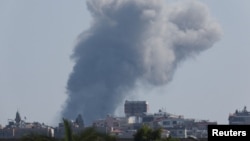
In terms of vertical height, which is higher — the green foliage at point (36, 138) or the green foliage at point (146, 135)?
the green foliage at point (146, 135)

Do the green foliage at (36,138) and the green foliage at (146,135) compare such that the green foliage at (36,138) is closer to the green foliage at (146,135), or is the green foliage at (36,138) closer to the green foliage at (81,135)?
the green foliage at (81,135)

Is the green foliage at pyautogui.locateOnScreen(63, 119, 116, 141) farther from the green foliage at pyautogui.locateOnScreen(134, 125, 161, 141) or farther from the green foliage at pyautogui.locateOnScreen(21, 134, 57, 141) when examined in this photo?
the green foliage at pyautogui.locateOnScreen(134, 125, 161, 141)

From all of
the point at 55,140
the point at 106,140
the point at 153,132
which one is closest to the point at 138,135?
the point at 153,132

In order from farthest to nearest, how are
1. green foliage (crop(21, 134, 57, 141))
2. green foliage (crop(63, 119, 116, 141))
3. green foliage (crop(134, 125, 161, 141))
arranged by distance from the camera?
green foliage (crop(134, 125, 161, 141)), green foliage (crop(21, 134, 57, 141)), green foliage (crop(63, 119, 116, 141))

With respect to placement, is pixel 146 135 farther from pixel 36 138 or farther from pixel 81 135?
pixel 36 138

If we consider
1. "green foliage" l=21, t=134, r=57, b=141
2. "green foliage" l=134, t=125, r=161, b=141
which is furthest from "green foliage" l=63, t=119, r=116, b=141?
"green foliage" l=134, t=125, r=161, b=141

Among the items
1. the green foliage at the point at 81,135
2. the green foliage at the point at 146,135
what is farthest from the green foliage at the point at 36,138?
the green foliage at the point at 146,135

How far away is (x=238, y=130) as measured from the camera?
73.3 feet

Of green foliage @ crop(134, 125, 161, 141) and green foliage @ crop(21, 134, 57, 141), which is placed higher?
green foliage @ crop(134, 125, 161, 141)

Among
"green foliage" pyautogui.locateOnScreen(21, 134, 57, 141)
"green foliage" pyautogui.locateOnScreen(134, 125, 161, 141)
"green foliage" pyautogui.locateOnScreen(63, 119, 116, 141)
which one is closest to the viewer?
"green foliage" pyautogui.locateOnScreen(63, 119, 116, 141)

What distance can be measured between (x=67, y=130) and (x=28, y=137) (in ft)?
5.95

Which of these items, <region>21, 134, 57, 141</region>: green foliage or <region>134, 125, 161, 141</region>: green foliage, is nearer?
<region>21, 134, 57, 141</region>: green foliage

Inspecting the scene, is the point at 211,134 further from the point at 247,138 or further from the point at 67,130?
the point at 67,130

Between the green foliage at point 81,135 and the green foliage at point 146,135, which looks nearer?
the green foliage at point 81,135
